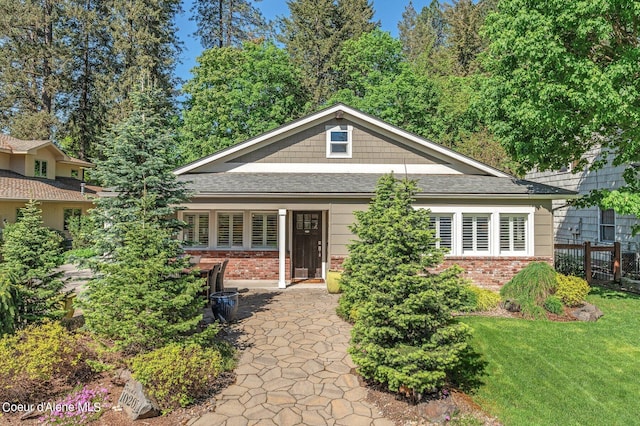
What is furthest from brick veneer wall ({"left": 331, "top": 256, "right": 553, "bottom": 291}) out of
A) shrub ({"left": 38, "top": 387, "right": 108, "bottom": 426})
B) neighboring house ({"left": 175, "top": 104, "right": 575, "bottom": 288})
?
shrub ({"left": 38, "top": 387, "right": 108, "bottom": 426})

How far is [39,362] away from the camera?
5.07 meters

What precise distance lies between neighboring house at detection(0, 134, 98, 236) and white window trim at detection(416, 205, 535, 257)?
2033 centimetres

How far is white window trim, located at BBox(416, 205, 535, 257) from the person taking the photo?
1157cm

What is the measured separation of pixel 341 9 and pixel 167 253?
2956 cm

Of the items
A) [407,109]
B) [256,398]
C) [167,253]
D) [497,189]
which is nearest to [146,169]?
[167,253]

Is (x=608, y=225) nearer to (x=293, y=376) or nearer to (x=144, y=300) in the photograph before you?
Result: (x=293, y=376)

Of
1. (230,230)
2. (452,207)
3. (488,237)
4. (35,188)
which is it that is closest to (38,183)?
(35,188)

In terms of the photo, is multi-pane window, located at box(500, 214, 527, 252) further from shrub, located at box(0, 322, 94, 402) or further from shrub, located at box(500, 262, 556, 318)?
shrub, located at box(0, 322, 94, 402)

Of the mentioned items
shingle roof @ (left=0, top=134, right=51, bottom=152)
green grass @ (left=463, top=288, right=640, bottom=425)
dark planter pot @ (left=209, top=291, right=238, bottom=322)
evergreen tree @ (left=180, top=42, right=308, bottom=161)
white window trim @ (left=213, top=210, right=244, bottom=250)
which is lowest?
green grass @ (left=463, top=288, right=640, bottom=425)

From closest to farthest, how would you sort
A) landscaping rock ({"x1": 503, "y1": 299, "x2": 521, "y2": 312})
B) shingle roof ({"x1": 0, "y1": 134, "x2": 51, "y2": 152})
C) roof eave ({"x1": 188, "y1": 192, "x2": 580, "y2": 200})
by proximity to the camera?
landscaping rock ({"x1": 503, "y1": 299, "x2": 521, "y2": 312}) < roof eave ({"x1": 188, "y1": 192, "x2": 580, "y2": 200}) < shingle roof ({"x1": 0, "y1": 134, "x2": 51, "y2": 152})

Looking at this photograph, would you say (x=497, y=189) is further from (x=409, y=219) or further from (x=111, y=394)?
(x=111, y=394)

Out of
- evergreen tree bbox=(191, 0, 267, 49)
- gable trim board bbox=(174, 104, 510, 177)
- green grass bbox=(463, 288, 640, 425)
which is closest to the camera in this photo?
green grass bbox=(463, 288, 640, 425)

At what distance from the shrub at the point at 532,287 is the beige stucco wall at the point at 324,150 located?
5.59 metres

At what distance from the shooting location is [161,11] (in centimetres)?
2650
